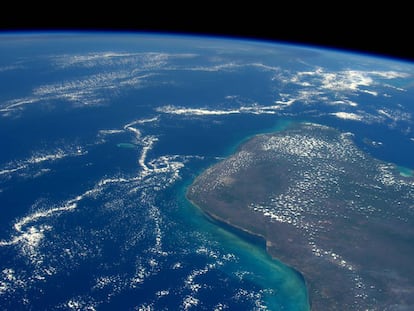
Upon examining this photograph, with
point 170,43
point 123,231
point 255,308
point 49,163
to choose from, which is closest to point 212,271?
point 255,308

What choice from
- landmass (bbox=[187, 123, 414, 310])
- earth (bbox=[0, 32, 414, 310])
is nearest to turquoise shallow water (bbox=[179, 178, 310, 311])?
earth (bbox=[0, 32, 414, 310])

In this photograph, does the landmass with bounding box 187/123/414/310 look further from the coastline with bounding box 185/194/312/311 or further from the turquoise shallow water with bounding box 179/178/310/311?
the turquoise shallow water with bounding box 179/178/310/311

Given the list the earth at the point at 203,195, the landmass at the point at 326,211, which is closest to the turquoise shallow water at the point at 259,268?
the earth at the point at 203,195

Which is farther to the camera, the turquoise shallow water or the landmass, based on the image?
the landmass

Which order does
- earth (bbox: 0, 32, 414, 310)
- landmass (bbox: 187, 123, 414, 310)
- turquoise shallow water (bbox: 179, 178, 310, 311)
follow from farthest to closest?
landmass (bbox: 187, 123, 414, 310) < earth (bbox: 0, 32, 414, 310) < turquoise shallow water (bbox: 179, 178, 310, 311)

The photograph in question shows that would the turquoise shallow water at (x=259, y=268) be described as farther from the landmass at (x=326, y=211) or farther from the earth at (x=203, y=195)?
the landmass at (x=326, y=211)

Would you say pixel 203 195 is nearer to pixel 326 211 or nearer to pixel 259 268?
pixel 259 268

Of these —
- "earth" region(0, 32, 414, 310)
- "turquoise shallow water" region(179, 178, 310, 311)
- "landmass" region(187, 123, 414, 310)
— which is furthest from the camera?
"landmass" region(187, 123, 414, 310)

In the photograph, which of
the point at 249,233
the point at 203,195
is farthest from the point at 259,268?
the point at 203,195
